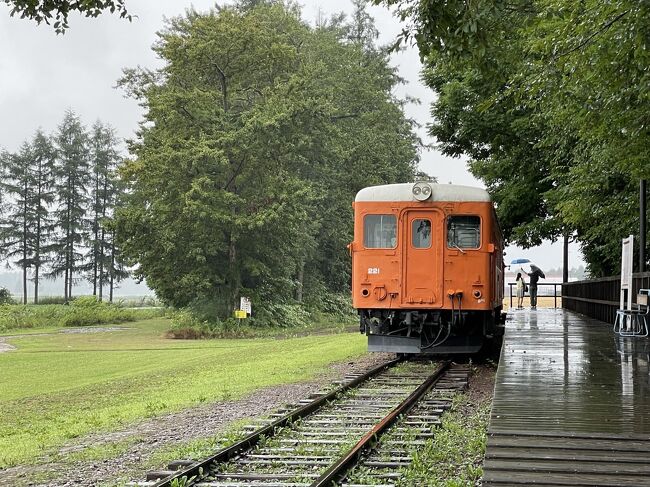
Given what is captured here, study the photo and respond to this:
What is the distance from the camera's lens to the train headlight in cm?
1530

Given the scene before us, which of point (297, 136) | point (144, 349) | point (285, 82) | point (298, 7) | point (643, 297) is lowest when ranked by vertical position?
point (144, 349)

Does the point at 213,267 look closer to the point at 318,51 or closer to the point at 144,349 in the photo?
Answer: the point at 144,349

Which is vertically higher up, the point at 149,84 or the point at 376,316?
the point at 149,84

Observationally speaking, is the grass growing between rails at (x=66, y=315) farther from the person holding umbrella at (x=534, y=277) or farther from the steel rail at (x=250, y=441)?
the steel rail at (x=250, y=441)

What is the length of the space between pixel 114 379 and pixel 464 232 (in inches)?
307

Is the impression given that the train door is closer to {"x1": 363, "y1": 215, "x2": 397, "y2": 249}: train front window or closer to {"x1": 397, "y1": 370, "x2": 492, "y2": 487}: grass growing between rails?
{"x1": 363, "y1": 215, "x2": 397, "y2": 249}: train front window

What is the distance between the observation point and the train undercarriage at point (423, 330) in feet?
50.2

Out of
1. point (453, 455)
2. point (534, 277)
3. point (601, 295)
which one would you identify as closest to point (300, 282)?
point (534, 277)

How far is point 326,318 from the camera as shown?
4662 cm

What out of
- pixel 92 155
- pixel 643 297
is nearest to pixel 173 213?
pixel 643 297

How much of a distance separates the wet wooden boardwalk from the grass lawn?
477 cm

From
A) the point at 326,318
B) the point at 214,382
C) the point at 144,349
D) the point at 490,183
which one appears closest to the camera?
the point at 214,382

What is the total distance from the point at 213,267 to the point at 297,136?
23.2ft

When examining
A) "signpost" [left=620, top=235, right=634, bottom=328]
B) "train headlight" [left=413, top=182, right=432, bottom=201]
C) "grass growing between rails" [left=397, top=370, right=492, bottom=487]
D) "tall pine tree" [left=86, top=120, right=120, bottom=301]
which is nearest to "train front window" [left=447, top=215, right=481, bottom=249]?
"train headlight" [left=413, top=182, right=432, bottom=201]
